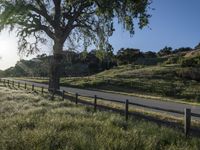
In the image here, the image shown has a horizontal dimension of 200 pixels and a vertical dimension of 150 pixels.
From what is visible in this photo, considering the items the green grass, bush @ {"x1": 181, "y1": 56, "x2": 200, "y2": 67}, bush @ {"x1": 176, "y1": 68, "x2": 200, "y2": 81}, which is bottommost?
the green grass

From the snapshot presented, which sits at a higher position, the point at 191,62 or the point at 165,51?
the point at 165,51

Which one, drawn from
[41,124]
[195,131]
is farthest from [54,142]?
[195,131]

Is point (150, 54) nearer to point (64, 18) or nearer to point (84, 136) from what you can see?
point (64, 18)

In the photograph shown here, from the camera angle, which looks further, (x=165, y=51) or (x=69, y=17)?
(x=165, y=51)

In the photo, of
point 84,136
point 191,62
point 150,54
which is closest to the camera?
point 84,136

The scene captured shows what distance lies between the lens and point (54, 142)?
31.9 ft

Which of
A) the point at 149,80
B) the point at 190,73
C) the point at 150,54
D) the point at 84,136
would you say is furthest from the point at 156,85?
the point at 150,54

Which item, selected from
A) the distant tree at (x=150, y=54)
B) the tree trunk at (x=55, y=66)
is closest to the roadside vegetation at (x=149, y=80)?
the tree trunk at (x=55, y=66)

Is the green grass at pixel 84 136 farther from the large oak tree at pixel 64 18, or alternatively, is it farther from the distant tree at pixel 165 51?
the distant tree at pixel 165 51

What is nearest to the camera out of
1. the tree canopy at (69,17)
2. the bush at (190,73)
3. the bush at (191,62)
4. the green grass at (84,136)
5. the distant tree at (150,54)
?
the green grass at (84,136)

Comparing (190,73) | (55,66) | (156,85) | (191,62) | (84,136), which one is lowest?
(84,136)

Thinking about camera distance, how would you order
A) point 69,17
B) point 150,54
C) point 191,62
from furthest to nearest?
point 150,54 → point 191,62 → point 69,17

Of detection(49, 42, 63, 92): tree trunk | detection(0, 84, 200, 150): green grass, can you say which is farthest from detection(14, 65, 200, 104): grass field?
detection(0, 84, 200, 150): green grass

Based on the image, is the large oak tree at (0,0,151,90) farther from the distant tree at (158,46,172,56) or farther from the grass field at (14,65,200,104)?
the distant tree at (158,46,172,56)
